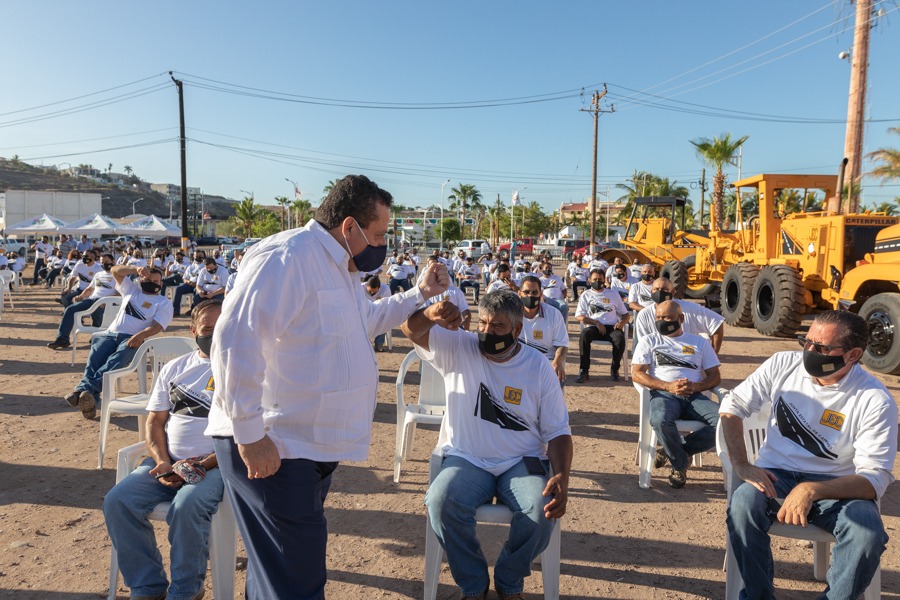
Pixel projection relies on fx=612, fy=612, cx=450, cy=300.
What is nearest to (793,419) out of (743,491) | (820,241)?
(743,491)

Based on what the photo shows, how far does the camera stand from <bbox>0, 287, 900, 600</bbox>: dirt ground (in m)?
3.19

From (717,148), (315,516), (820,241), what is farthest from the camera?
(717,148)

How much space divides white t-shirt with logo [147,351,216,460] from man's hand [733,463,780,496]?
263 centimetres

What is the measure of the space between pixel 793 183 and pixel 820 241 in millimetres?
1779

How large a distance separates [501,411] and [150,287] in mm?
4816

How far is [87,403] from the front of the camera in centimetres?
581

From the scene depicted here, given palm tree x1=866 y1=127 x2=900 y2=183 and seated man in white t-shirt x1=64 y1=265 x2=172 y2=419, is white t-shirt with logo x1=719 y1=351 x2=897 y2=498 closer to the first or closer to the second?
seated man in white t-shirt x1=64 y1=265 x2=172 y2=419

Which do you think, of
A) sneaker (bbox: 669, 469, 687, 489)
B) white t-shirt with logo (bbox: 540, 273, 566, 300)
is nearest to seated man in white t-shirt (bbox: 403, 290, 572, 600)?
sneaker (bbox: 669, 469, 687, 489)

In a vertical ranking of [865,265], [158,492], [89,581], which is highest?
[865,265]

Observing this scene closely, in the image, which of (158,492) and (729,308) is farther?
(729,308)

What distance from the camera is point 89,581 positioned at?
3131 mm

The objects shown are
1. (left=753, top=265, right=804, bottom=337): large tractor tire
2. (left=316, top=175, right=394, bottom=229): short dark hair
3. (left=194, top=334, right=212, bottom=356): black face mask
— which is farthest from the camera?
(left=753, top=265, right=804, bottom=337): large tractor tire

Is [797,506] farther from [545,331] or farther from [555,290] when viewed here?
[555,290]

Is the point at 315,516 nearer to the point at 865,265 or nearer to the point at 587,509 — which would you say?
the point at 587,509
